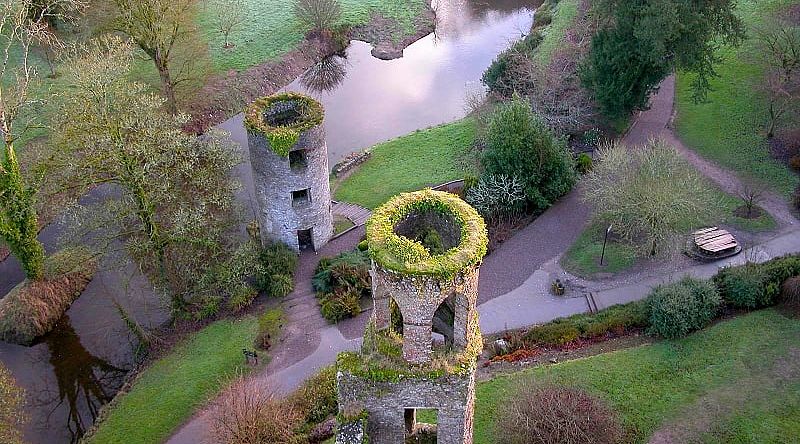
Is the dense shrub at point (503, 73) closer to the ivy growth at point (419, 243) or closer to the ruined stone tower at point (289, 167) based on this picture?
the ruined stone tower at point (289, 167)

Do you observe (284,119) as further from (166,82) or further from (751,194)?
(751,194)

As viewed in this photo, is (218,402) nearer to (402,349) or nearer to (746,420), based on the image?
(402,349)

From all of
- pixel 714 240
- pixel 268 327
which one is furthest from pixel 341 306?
pixel 714 240

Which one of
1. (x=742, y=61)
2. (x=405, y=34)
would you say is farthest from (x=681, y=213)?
(x=405, y=34)

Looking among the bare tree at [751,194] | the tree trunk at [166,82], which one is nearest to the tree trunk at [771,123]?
the bare tree at [751,194]

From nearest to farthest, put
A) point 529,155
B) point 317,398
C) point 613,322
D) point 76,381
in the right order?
point 317,398 < point 613,322 < point 76,381 < point 529,155

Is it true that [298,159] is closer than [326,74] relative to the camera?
Yes
